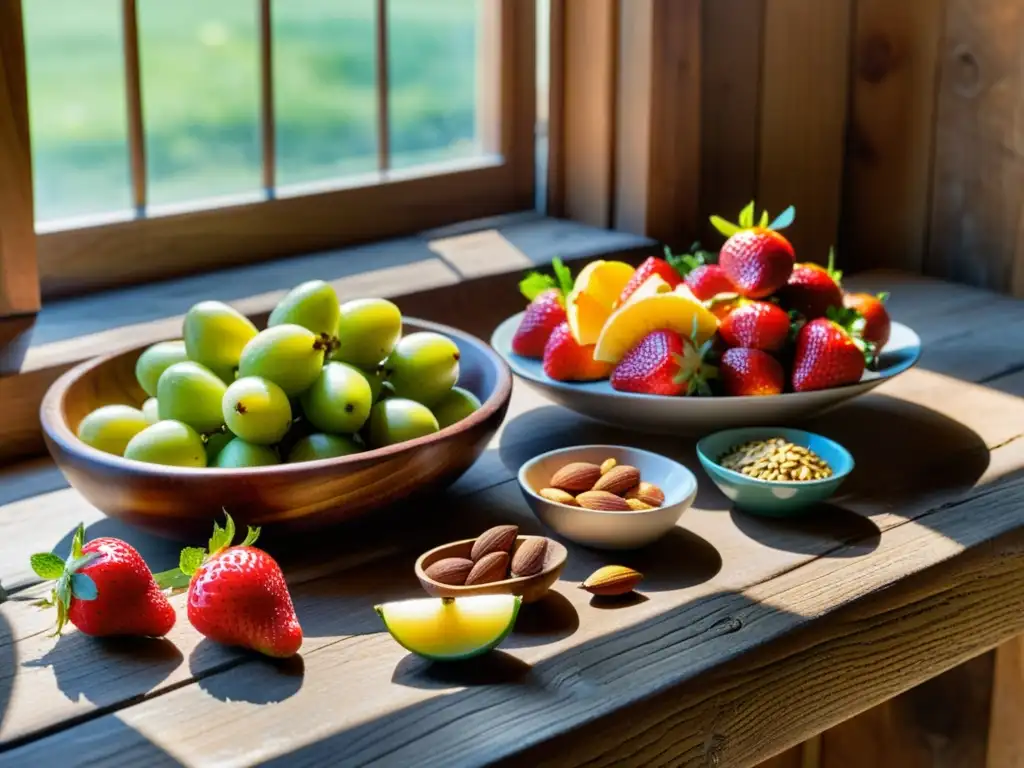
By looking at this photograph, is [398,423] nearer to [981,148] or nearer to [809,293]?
[809,293]

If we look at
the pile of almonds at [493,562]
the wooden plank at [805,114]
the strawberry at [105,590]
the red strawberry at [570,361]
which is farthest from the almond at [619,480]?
the wooden plank at [805,114]

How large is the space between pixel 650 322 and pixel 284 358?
34 cm

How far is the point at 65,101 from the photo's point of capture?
160 centimetres

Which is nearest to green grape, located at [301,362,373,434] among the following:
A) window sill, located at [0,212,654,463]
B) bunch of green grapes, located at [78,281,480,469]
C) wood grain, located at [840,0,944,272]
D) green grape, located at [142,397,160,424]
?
bunch of green grapes, located at [78,281,480,469]

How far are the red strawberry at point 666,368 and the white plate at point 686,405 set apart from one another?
12 millimetres

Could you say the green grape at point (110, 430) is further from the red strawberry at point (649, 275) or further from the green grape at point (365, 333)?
the red strawberry at point (649, 275)

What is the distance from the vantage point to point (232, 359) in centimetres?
106

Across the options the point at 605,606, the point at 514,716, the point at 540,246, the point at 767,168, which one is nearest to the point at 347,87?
the point at 540,246

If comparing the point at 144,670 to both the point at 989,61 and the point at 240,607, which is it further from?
the point at 989,61

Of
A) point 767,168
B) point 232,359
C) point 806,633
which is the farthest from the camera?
point 767,168

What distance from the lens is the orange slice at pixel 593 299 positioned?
1226 millimetres

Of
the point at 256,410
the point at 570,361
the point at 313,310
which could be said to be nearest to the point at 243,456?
the point at 256,410

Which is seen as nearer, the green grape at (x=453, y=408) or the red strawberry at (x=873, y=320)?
the green grape at (x=453, y=408)

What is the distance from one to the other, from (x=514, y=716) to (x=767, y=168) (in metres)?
1.15
